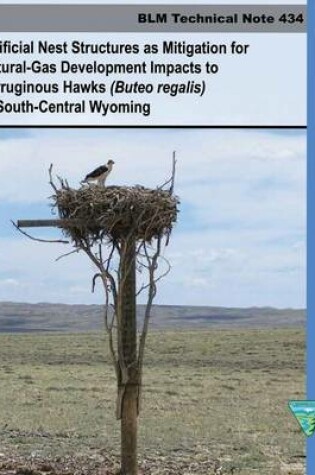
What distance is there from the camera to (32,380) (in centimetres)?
2917

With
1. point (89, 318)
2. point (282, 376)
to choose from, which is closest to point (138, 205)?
point (282, 376)

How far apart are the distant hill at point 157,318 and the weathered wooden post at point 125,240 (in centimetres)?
8096

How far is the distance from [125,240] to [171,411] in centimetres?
1057

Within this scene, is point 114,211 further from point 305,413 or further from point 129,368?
point 305,413

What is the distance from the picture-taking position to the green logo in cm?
740

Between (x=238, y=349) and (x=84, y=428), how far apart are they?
3481 cm

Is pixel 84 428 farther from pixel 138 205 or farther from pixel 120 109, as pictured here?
pixel 120 109

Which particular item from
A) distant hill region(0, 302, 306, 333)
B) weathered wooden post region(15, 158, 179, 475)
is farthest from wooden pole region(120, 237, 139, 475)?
distant hill region(0, 302, 306, 333)

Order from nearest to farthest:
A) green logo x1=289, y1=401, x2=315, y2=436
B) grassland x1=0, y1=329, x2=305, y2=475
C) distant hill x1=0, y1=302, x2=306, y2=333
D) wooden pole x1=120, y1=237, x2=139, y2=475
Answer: green logo x1=289, y1=401, x2=315, y2=436 → wooden pole x1=120, y1=237, x2=139, y2=475 → grassland x1=0, y1=329, x2=305, y2=475 → distant hill x1=0, y1=302, x2=306, y2=333

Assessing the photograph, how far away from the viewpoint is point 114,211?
9266 millimetres

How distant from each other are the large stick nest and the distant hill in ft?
266

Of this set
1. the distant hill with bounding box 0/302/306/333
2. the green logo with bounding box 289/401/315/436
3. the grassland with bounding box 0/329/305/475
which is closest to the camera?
the green logo with bounding box 289/401/315/436

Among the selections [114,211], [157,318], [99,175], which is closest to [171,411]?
[99,175]

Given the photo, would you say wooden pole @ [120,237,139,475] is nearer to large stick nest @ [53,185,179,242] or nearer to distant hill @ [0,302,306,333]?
large stick nest @ [53,185,179,242]
